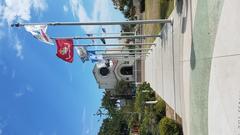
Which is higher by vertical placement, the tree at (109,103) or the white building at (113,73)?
the white building at (113,73)

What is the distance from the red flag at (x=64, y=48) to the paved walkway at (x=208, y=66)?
700cm

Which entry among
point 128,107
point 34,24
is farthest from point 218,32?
point 128,107

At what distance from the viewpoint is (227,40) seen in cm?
1004

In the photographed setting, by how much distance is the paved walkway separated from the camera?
9547mm

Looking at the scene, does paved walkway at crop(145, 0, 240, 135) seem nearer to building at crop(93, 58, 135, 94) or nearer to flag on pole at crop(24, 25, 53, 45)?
flag on pole at crop(24, 25, 53, 45)

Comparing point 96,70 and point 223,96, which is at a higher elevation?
point 223,96

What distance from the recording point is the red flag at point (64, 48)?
23.7 metres

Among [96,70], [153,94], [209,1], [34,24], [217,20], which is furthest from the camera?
[96,70]

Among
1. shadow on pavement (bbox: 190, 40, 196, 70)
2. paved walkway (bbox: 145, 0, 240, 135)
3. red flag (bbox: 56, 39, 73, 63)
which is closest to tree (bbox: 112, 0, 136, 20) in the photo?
red flag (bbox: 56, 39, 73, 63)

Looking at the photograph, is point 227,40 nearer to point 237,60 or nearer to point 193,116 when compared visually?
point 237,60

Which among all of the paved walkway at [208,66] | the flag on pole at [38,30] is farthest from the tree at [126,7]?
the paved walkway at [208,66]

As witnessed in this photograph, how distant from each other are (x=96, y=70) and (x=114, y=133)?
15.3 meters

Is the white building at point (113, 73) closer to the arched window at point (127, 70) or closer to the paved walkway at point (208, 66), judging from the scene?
the arched window at point (127, 70)

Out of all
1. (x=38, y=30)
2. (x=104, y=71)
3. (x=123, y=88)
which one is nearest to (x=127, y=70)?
(x=104, y=71)
